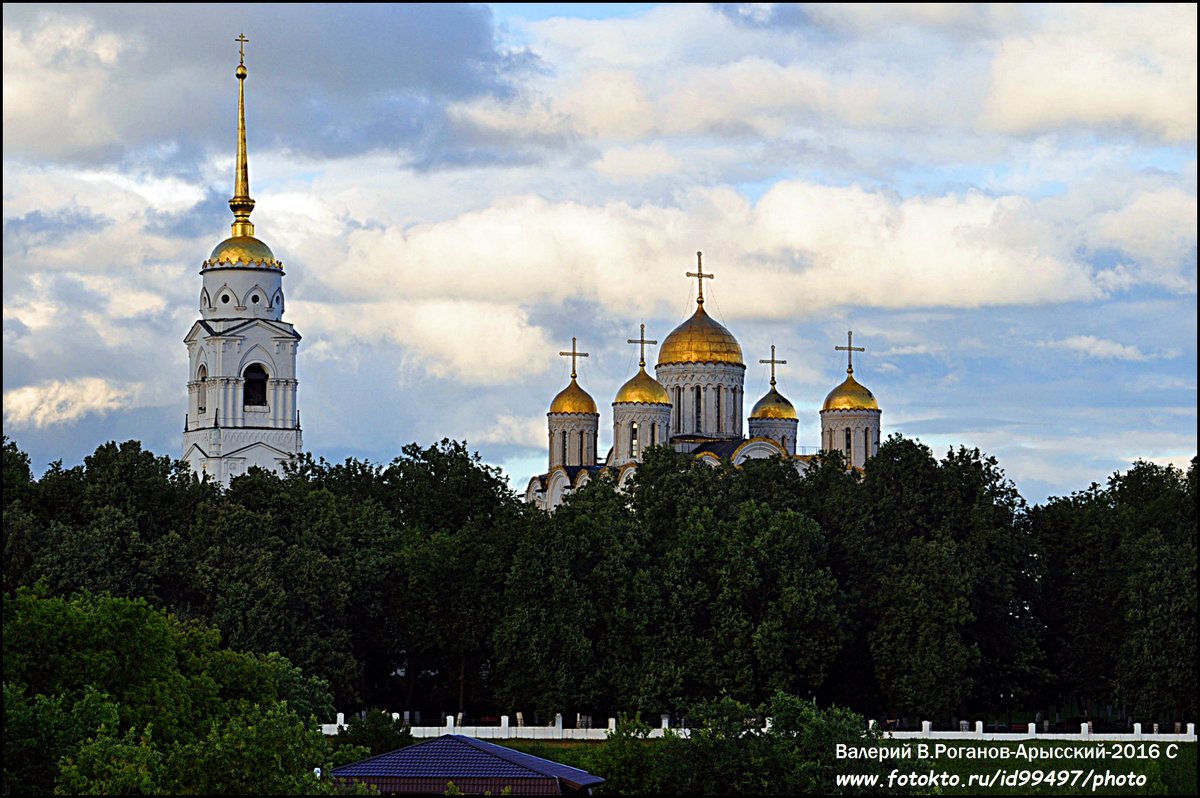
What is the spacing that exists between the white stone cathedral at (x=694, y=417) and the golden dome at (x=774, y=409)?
4 cm

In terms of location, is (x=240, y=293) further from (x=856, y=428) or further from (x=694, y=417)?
(x=856, y=428)

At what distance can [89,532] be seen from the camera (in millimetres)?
48188

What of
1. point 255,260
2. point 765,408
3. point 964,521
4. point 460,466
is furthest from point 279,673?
point 765,408

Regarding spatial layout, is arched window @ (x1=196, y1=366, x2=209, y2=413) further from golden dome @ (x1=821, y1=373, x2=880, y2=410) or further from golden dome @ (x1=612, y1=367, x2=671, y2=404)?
golden dome @ (x1=821, y1=373, x2=880, y2=410)

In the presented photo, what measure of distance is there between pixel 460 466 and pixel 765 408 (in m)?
21.9

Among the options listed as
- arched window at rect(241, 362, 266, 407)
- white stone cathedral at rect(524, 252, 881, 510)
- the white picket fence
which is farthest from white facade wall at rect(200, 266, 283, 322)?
the white picket fence

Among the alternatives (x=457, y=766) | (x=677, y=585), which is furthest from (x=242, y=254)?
(x=457, y=766)

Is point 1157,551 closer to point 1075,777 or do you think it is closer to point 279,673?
point 1075,777

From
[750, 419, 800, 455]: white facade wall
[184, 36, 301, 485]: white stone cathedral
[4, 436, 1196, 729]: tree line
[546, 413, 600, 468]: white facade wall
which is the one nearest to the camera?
[4, 436, 1196, 729]: tree line

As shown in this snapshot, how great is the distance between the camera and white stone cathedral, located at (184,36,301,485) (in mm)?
76875

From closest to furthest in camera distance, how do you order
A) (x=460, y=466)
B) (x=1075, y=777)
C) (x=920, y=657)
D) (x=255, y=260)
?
(x=1075, y=777)
(x=920, y=657)
(x=460, y=466)
(x=255, y=260)

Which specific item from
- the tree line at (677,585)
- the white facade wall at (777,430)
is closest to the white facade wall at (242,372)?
the white facade wall at (777,430)

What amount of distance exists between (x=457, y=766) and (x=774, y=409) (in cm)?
5384

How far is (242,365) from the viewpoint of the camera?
254 ft
